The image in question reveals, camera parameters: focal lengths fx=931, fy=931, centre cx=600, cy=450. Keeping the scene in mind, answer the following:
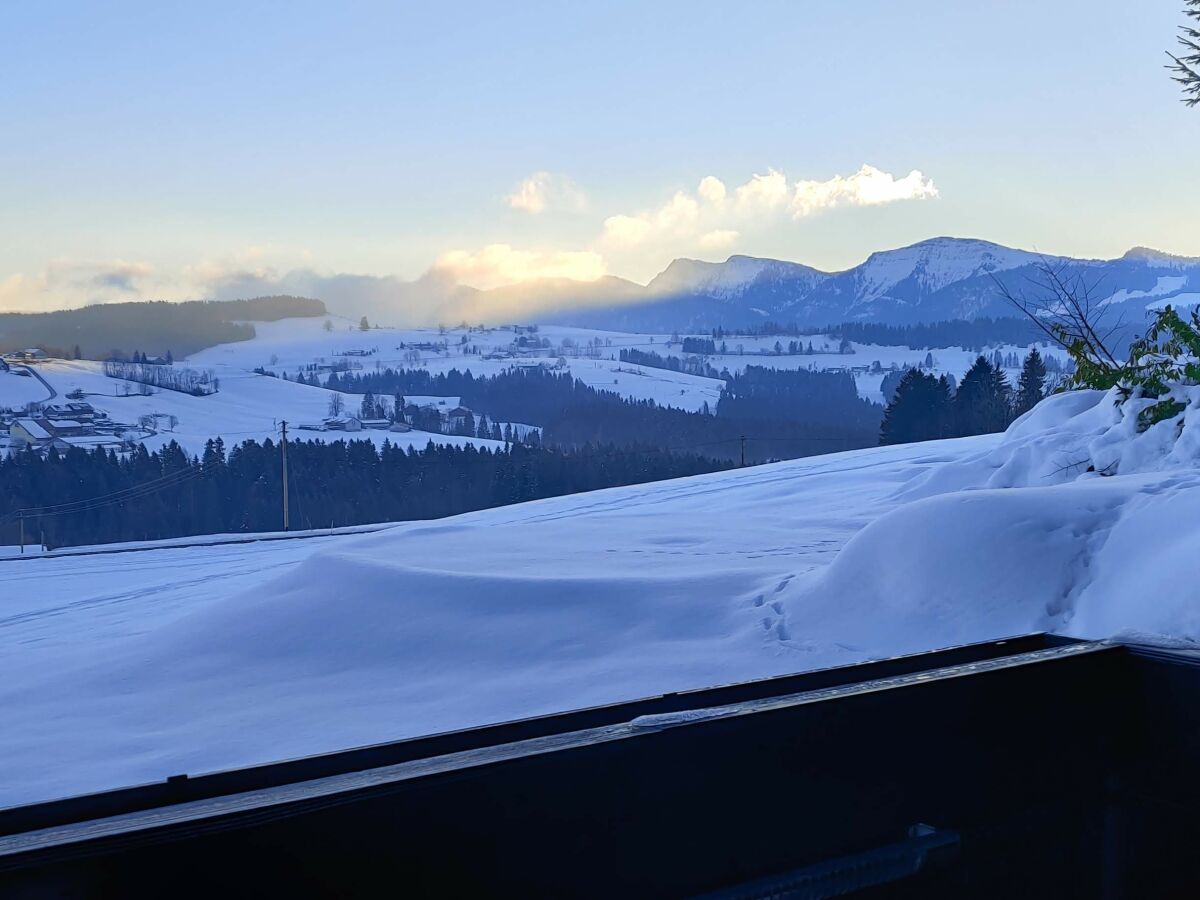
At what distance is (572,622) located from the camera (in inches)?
165

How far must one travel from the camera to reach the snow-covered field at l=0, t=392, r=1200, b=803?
3191mm

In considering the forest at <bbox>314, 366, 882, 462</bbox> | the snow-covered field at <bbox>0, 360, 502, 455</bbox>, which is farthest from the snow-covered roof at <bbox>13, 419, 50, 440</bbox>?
the forest at <bbox>314, 366, 882, 462</bbox>

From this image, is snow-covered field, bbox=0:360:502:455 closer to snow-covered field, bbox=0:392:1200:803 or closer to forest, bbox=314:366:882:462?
forest, bbox=314:366:882:462

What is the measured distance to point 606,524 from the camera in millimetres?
7699

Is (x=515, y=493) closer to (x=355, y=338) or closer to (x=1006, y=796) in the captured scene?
(x=1006, y=796)

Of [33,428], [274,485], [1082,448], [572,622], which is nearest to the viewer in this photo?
[572,622]

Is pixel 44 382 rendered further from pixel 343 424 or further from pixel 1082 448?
pixel 1082 448

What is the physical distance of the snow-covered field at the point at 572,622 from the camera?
10.5ft

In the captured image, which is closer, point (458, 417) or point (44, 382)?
point (44, 382)

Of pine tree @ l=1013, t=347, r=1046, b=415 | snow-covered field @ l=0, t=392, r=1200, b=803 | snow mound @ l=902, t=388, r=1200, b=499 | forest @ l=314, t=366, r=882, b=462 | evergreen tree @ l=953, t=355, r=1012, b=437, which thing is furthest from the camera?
forest @ l=314, t=366, r=882, b=462

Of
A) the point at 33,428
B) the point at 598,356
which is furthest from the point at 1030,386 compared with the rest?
the point at 598,356

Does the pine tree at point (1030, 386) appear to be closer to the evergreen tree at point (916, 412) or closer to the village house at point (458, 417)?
the evergreen tree at point (916, 412)

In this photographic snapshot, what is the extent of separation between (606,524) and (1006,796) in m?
6.42

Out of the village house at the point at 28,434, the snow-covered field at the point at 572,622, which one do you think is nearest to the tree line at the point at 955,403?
the snow-covered field at the point at 572,622
